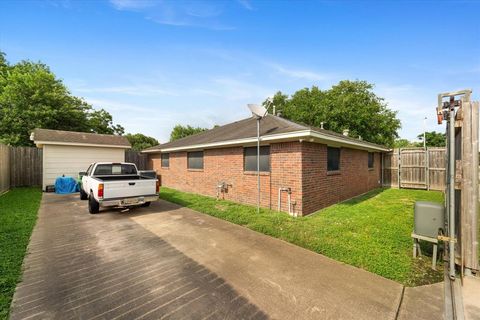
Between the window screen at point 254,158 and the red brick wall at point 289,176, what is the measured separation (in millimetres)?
215

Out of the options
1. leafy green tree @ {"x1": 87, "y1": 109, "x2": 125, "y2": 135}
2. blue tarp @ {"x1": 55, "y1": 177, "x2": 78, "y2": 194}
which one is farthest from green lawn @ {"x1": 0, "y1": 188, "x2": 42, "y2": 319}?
leafy green tree @ {"x1": 87, "y1": 109, "x2": 125, "y2": 135}

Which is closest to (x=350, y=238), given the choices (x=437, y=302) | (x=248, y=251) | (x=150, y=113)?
(x=437, y=302)

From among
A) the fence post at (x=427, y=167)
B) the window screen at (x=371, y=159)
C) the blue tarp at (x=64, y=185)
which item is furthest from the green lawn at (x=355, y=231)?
the blue tarp at (x=64, y=185)

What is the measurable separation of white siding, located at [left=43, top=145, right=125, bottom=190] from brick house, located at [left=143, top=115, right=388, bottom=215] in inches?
245

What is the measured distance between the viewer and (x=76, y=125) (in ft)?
75.6

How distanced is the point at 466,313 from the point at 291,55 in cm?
1037

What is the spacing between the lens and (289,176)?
699 cm

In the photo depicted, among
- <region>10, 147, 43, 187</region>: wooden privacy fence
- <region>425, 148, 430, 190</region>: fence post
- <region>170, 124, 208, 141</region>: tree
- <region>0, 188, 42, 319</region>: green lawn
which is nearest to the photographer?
<region>0, 188, 42, 319</region>: green lawn

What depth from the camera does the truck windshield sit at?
8.60 m

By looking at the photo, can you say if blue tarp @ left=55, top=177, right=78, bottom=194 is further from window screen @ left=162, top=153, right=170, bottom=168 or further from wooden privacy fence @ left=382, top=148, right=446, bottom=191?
wooden privacy fence @ left=382, top=148, right=446, bottom=191

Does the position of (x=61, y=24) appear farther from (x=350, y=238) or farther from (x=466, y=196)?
(x=466, y=196)

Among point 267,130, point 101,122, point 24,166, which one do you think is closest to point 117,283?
point 267,130

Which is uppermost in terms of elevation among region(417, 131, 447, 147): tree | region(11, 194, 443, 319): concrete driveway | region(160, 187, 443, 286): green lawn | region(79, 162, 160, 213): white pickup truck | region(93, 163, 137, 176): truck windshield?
region(417, 131, 447, 147): tree

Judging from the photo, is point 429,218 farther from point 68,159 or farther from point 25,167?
point 25,167
